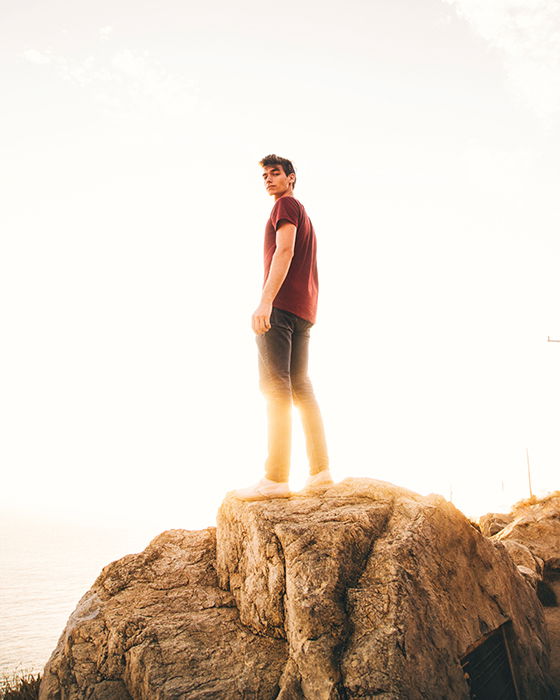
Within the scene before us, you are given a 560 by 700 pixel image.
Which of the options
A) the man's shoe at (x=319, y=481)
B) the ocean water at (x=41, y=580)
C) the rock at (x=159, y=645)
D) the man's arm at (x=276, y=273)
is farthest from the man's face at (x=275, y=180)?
the ocean water at (x=41, y=580)

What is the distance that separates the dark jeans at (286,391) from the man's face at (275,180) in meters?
1.34

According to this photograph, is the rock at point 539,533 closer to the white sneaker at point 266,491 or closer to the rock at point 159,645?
the white sneaker at point 266,491

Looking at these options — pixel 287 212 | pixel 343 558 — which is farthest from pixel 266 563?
pixel 287 212

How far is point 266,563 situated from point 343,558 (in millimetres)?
565

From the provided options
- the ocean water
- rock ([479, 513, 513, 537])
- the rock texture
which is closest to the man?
the rock texture

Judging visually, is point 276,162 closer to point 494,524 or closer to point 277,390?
point 277,390

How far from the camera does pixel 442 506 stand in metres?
3.20

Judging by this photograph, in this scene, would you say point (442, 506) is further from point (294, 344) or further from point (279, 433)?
point (294, 344)

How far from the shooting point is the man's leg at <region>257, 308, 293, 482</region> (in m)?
3.33

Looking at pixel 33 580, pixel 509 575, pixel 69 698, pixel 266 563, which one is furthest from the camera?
pixel 33 580

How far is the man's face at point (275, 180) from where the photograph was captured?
4.03m

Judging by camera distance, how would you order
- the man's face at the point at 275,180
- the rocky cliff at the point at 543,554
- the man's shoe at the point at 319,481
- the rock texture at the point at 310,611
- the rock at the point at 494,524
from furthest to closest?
the rock at the point at 494,524 < the rocky cliff at the point at 543,554 < the man's face at the point at 275,180 < the man's shoe at the point at 319,481 < the rock texture at the point at 310,611

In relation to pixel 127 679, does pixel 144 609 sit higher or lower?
higher

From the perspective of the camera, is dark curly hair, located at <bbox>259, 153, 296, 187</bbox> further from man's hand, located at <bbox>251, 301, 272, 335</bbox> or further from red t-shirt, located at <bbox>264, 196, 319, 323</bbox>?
man's hand, located at <bbox>251, 301, 272, 335</bbox>
